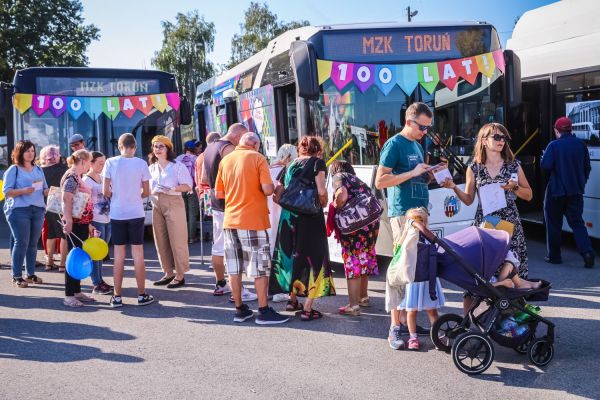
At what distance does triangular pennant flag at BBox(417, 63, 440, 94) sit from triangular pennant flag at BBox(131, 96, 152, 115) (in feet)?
18.0

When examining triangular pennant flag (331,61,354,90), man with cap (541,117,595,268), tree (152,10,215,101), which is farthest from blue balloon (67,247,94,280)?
tree (152,10,215,101)

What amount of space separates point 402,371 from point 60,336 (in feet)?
10.6

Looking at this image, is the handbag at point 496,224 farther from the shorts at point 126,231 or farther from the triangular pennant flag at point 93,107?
the triangular pennant flag at point 93,107

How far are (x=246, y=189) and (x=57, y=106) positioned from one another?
6225mm

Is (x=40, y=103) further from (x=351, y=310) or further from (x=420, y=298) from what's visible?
(x=420, y=298)

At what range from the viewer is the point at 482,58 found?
8.17 m

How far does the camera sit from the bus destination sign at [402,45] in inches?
314

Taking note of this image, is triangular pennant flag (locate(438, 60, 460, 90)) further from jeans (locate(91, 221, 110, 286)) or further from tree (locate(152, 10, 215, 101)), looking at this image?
tree (locate(152, 10, 215, 101))

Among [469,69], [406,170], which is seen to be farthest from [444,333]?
[469,69]

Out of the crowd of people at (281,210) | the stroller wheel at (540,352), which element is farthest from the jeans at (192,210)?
the stroller wheel at (540,352)

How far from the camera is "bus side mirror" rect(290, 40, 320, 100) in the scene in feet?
23.2

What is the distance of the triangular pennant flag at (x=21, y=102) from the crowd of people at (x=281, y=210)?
3119mm

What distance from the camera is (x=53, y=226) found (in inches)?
367

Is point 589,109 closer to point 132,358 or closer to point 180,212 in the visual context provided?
point 180,212
